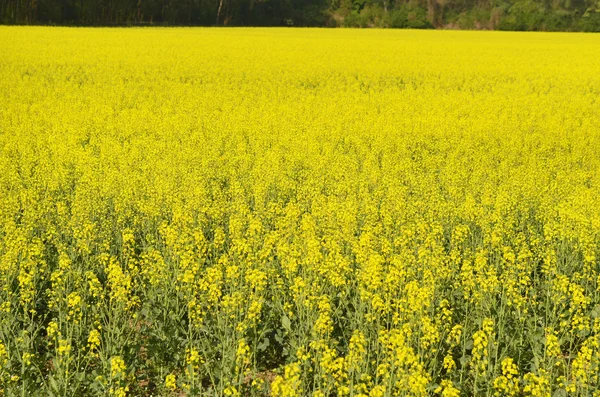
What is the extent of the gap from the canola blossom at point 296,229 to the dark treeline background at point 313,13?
37846mm

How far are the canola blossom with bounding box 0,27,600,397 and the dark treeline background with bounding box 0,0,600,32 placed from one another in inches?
1490

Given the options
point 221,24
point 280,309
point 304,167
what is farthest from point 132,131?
point 221,24

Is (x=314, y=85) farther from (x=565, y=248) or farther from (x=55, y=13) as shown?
(x=55, y=13)

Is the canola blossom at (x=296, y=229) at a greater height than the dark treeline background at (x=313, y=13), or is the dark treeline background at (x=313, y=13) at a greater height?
the dark treeline background at (x=313, y=13)

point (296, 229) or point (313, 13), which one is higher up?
point (313, 13)

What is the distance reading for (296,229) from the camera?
29.0 feet

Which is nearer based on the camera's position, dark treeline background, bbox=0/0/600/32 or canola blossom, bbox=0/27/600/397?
canola blossom, bbox=0/27/600/397

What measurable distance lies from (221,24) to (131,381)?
75.7 metres

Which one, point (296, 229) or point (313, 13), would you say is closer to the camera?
point (296, 229)

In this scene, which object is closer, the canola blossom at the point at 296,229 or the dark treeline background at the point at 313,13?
the canola blossom at the point at 296,229

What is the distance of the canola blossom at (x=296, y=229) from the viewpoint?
5.46 meters

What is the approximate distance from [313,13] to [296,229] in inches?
2928

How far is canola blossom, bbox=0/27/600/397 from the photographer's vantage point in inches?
215

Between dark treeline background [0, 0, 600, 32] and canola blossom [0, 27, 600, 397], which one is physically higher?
dark treeline background [0, 0, 600, 32]
